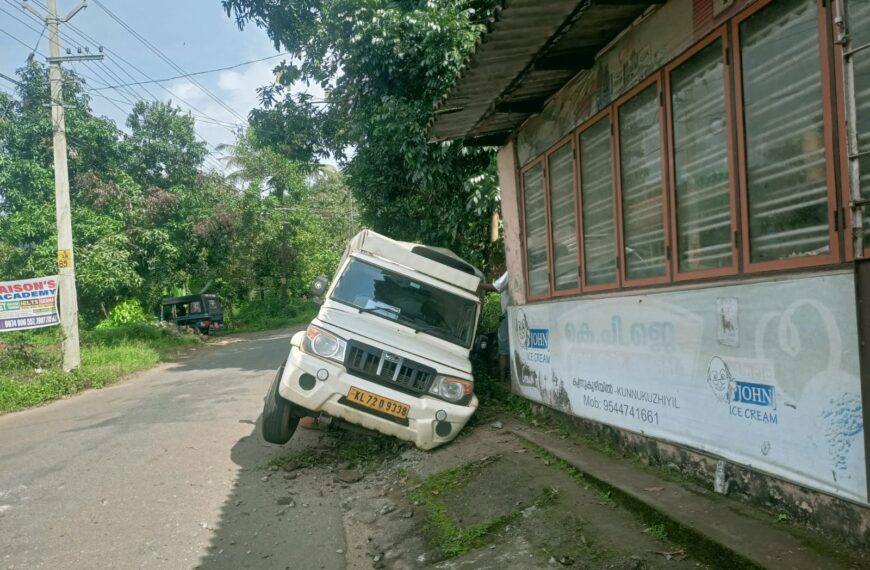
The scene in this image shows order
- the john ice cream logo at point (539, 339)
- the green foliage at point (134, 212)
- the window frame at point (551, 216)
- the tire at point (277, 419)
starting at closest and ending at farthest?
1. the window frame at point (551, 216)
2. the tire at point (277, 419)
3. the john ice cream logo at point (539, 339)
4. the green foliage at point (134, 212)

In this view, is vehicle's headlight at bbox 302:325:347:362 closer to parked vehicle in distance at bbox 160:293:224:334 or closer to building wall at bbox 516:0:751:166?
building wall at bbox 516:0:751:166

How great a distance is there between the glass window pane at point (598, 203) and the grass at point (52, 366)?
10.5m

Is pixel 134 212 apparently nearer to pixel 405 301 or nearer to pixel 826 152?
pixel 405 301

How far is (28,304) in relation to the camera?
531 inches

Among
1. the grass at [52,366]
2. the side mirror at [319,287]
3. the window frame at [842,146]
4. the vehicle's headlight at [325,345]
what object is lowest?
the grass at [52,366]

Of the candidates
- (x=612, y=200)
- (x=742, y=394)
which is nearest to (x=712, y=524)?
(x=742, y=394)

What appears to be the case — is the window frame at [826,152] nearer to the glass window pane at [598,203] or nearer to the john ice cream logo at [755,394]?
the john ice cream logo at [755,394]

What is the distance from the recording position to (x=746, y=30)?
3.57 meters

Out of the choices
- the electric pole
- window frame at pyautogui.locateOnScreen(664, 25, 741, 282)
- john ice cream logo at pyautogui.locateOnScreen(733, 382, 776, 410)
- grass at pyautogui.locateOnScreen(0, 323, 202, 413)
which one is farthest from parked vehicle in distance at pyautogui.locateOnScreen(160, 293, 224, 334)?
john ice cream logo at pyautogui.locateOnScreen(733, 382, 776, 410)

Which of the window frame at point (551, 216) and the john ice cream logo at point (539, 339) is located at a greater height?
the window frame at point (551, 216)

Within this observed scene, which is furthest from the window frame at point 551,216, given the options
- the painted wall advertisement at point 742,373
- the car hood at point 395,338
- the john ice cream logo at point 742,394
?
the john ice cream logo at point 742,394

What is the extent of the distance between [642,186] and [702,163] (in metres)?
0.79

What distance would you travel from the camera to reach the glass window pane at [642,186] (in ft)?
15.1

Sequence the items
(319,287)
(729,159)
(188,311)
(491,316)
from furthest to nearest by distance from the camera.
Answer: (188,311)
(491,316)
(319,287)
(729,159)
